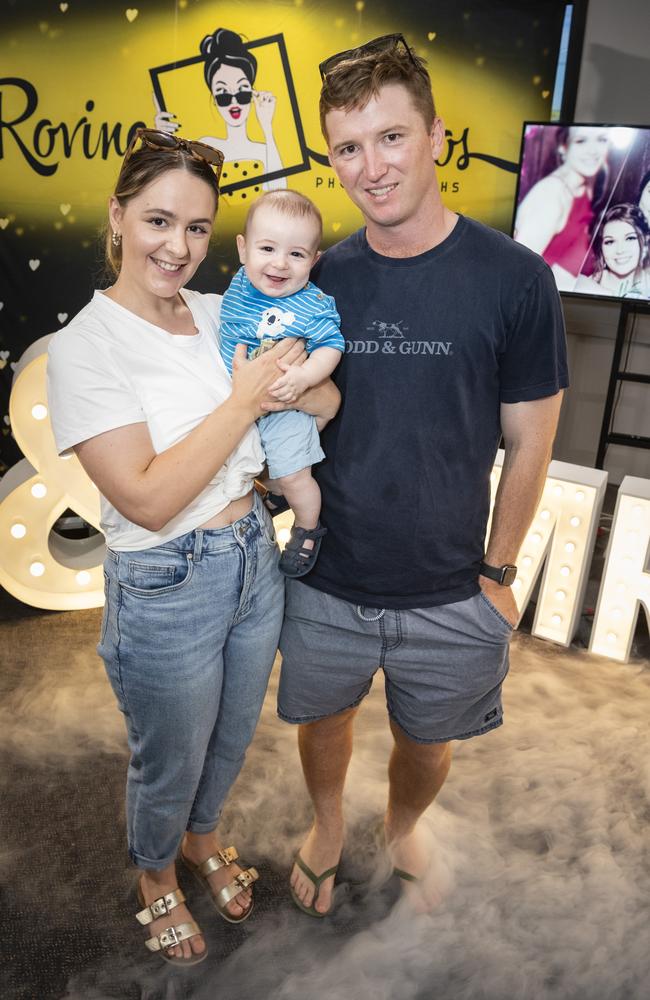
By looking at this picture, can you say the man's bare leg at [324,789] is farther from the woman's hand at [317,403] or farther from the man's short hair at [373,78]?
the man's short hair at [373,78]

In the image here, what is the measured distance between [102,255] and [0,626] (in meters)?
1.89

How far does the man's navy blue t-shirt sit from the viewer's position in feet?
5.21

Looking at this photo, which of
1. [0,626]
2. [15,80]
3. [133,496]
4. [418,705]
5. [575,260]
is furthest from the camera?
[575,260]

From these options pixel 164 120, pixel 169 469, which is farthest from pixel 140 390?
pixel 164 120

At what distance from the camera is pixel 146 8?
3.87 metres

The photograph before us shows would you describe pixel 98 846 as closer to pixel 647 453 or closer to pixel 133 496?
pixel 133 496

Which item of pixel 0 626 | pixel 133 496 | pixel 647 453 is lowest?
pixel 0 626

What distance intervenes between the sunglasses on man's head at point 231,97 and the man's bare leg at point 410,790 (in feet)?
10.9

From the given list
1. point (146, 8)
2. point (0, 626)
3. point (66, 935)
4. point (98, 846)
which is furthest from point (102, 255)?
point (66, 935)

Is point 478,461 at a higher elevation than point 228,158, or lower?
lower

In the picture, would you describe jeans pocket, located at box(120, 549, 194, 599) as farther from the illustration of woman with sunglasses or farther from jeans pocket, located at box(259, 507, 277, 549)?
the illustration of woman with sunglasses

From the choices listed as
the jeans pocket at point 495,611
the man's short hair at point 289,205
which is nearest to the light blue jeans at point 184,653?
the jeans pocket at point 495,611

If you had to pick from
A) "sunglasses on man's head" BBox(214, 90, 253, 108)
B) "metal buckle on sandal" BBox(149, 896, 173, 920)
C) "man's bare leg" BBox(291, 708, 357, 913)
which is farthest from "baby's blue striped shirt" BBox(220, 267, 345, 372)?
"sunglasses on man's head" BBox(214, 90, 253, 108)

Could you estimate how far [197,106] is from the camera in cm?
406
